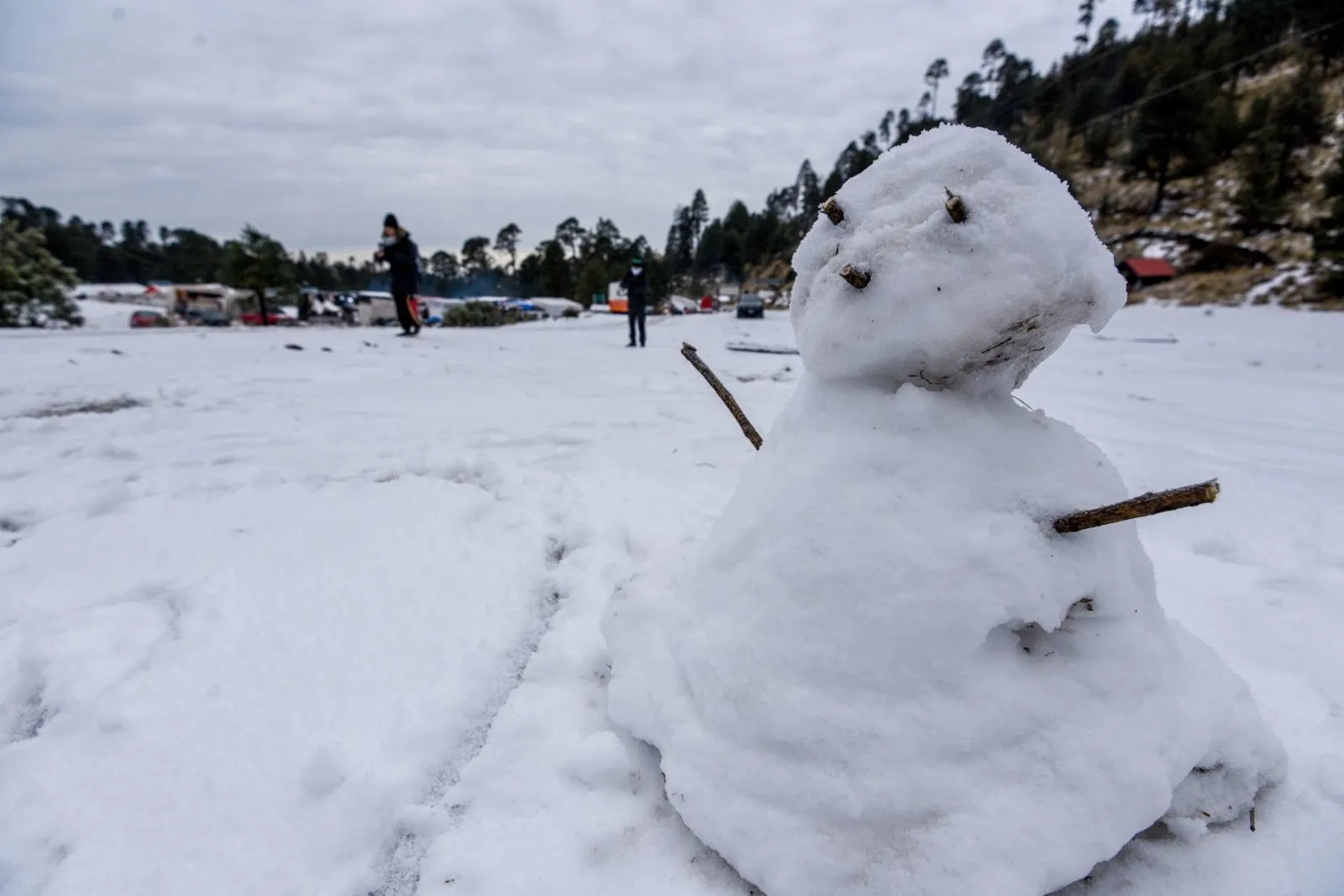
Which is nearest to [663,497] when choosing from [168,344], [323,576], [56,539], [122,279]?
[323,576]

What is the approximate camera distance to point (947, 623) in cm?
106

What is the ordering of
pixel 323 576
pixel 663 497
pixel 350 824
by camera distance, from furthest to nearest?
pixel 663 497
pixel 323 576
pixel 350 824

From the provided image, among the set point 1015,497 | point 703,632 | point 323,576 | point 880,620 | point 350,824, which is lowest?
point 350,824

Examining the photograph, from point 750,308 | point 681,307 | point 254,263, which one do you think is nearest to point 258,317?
point 254,263

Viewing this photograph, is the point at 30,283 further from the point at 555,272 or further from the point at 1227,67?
the point at 555,272

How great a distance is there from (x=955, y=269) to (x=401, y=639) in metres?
1.69

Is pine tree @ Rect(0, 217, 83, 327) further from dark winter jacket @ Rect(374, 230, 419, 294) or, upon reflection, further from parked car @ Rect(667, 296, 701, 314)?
parked car @ Rect(667, 296, 701, 314)

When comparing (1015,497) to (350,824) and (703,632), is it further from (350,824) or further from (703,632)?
(350,824)

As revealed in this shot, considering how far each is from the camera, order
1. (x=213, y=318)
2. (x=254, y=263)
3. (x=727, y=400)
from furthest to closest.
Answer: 1. (x=213, y=318)
2. (x=254, y=263)
3. (x=727, y=400)

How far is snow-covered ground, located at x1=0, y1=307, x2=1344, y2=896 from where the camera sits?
1.14m

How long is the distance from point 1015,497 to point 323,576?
204 centimetres

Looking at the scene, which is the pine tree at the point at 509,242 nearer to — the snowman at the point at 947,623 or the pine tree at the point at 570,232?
the pine tree at the point at 570,232

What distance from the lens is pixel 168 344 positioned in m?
8.10

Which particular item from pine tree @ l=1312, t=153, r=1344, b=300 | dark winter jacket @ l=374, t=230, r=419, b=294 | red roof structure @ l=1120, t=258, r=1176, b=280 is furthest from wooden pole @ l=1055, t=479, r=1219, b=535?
red roof structure @ l=1120, t=258, r=1176, b=280
